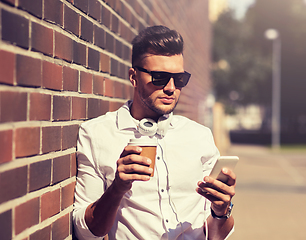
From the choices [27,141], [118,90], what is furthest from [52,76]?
[118,90]

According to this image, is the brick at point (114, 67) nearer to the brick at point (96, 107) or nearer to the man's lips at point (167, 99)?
the brick at point (96, 107)

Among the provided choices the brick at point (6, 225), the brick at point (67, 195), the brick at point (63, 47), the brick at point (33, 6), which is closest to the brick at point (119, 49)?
the brick at point (63, 47)

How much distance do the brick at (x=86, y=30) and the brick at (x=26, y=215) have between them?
1.02 meters

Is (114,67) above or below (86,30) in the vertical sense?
below

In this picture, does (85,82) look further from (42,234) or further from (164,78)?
(42,234)

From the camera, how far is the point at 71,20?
2137 millimetres

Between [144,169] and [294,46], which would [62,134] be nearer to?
[144,169]

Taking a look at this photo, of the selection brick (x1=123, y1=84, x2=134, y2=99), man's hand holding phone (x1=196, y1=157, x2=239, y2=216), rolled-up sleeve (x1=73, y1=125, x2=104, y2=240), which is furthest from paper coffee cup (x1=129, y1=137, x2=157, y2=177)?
brick (x1=123, y1=84, x2=134, y2=99)

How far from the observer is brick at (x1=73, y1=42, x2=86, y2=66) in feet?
7.26

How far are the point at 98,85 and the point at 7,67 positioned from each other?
1193mm

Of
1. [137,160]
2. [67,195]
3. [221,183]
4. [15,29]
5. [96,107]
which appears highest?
[15,29]

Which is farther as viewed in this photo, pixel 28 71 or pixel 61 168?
pixel 61 168

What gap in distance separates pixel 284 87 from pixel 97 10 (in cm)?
3059

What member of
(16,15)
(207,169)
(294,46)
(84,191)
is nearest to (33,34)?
(16,15)
